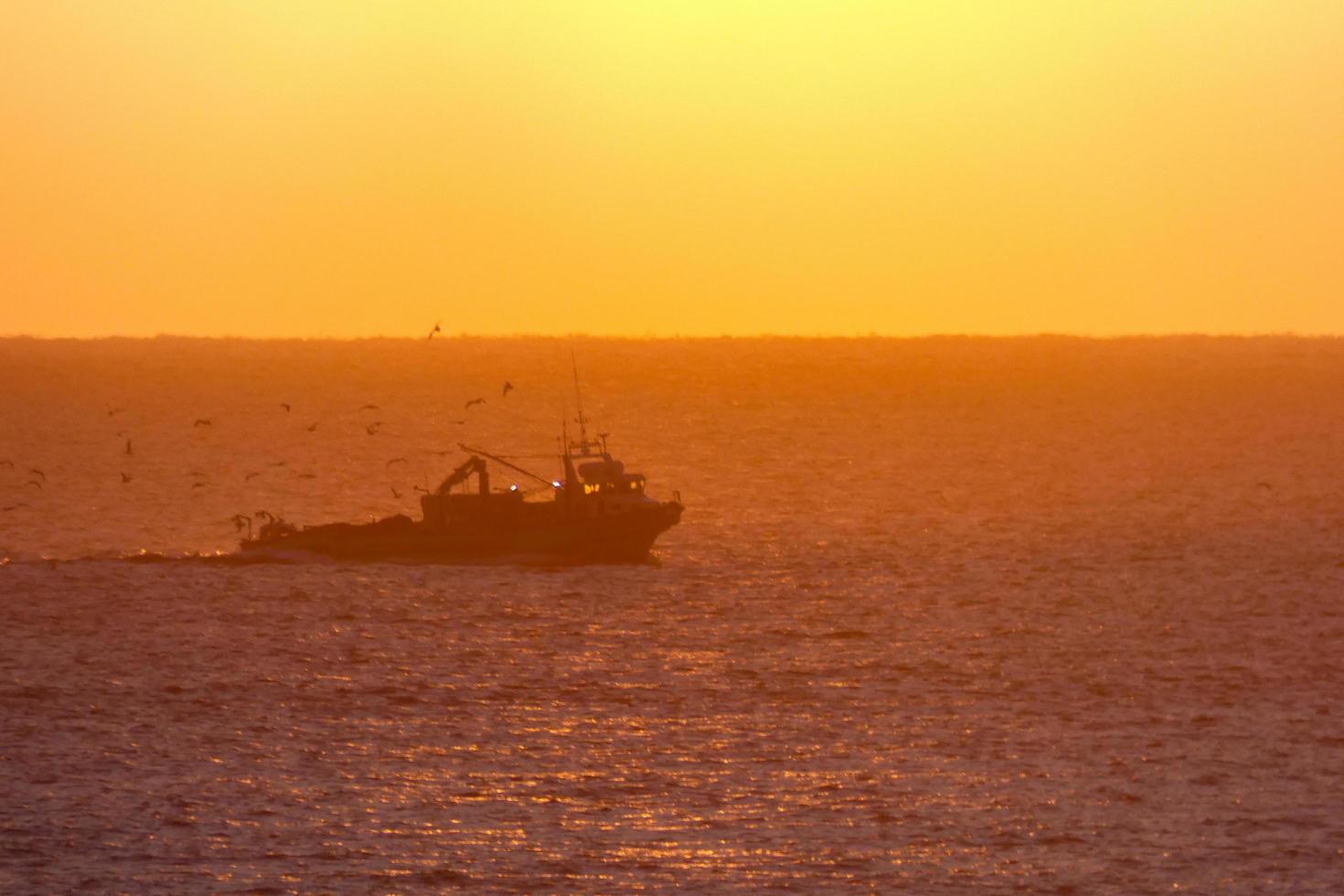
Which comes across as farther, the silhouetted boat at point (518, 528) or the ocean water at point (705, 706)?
the silhouetted boat at point (518, 528)

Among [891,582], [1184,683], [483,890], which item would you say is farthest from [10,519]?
[483,890]

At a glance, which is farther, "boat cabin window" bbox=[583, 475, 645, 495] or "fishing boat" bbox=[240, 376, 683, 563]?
"boat cabin window" bbox=[583, 475, 645, 495]

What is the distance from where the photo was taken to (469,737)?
37.8 meters

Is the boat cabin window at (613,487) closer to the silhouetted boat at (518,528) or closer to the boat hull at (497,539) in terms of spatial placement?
the silhouetted boat at (518,528)

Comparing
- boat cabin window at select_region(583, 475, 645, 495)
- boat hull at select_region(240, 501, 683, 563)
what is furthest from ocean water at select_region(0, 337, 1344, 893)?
boat cabin window at select_region(583, 475, 645, 495)

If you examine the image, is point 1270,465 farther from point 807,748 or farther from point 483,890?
point 483,890

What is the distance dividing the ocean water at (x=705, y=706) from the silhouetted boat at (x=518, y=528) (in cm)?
125

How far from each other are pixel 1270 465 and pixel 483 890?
9615 cm

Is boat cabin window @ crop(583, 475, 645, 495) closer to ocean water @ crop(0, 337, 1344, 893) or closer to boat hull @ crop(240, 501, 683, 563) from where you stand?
boat hull @ crop(240, 501, 683, 563)

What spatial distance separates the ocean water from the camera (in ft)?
97.5

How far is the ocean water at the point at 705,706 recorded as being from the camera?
97.5 feet

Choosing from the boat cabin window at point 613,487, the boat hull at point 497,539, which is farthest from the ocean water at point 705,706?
the boat cabin window at point 613,487

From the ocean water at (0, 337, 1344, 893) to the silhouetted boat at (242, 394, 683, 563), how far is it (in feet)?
4.11

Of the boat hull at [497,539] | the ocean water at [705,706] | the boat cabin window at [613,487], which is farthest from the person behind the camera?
the boat cabin window at [613,487]
